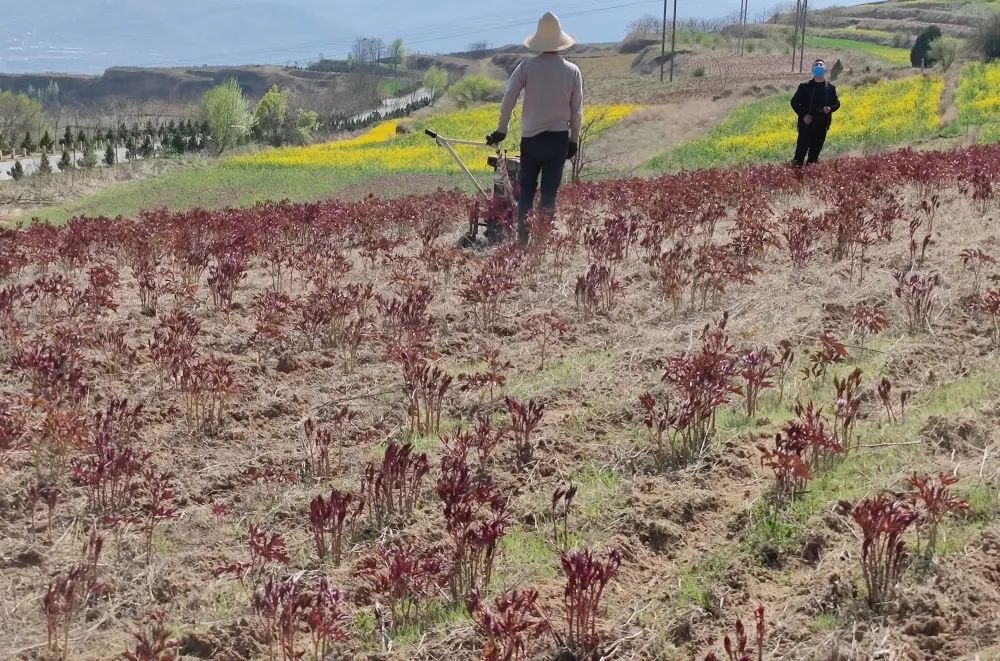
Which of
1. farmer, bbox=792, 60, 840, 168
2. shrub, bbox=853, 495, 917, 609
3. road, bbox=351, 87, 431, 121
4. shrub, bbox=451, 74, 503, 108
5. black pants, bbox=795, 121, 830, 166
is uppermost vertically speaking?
road, bbox=351, 87, 431, 121

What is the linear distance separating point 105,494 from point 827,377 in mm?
3703

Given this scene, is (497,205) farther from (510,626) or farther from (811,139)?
(510,626)

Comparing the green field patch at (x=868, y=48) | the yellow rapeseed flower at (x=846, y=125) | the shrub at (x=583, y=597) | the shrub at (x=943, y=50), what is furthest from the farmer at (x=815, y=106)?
the green field patch at (x=868, y=48)

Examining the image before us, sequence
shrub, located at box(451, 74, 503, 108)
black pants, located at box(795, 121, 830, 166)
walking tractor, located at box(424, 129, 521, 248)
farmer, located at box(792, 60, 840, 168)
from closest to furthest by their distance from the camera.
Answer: walking tractor, located at box(424, 129, 521, 248) → farmer, located at box(792, 60, 840, 168) → black pants, located at box(795, 121, 830, 166) → shrub, located at box(451, 74, 503, 108)

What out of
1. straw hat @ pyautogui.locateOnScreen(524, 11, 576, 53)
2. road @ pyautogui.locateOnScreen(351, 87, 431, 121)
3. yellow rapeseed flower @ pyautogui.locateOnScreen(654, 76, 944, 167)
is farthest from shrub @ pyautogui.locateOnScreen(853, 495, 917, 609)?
road @ pyautogui.locateOnScreen(351, 87, 431, 121)

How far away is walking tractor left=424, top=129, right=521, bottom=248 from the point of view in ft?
31.0

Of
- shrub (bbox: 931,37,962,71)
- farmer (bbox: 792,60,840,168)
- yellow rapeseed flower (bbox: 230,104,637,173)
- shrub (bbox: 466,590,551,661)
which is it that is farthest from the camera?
shrub (bbox: 931,37,962,71)

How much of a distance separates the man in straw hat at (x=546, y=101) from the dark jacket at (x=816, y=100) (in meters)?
5.16

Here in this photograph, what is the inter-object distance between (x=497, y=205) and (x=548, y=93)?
140 cm

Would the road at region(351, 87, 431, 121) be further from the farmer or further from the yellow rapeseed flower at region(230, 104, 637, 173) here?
the farmer

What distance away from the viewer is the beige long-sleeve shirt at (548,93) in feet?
28.2

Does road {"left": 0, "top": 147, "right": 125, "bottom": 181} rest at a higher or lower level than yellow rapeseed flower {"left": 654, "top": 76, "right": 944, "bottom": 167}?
lower

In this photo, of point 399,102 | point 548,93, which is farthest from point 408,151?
point 399,102

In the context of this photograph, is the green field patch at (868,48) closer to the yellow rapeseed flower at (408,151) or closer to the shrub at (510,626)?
the yellow rapeseed flower at (408,151)
